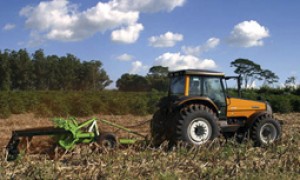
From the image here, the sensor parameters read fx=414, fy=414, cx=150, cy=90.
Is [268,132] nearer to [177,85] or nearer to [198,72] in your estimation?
[198,72]

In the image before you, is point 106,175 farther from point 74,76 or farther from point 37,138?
point 74,76

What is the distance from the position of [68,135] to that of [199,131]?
2810 millimetres

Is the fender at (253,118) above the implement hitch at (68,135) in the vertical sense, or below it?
above

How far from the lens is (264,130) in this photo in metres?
9.91

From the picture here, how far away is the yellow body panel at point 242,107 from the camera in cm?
1004

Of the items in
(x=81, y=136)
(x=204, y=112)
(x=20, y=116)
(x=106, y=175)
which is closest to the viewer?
(x=106, y=175)

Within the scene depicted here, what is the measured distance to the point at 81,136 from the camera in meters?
8.48

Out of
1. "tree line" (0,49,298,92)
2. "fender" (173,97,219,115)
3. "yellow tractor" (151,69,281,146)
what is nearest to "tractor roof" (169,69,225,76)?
"yellow tractor" (151,69,281,146)

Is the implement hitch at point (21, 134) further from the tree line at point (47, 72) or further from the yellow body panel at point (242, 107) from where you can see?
the tree line at point (47, 72)

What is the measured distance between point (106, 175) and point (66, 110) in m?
15.6

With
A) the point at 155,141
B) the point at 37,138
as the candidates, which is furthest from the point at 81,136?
the point at 155,141

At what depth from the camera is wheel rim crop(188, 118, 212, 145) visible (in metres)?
8.98

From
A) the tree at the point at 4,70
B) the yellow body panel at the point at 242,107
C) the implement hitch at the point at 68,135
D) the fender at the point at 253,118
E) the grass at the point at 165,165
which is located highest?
the tree at the point at 4,70

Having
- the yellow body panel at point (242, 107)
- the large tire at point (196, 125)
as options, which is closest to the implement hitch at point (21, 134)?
the large tire at point (196, 125)
